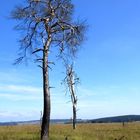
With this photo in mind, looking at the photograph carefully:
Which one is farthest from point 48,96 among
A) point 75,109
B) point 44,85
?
point 75,109

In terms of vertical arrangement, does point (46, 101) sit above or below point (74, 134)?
above

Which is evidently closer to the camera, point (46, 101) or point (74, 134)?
point (46, 101)

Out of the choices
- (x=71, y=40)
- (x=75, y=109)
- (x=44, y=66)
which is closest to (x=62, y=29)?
(x=71, y=40)

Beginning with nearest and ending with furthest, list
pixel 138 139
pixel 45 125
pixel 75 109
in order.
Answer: pixel 45 125 < pixel 138 139 < pixel 75 109

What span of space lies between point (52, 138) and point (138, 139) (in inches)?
235

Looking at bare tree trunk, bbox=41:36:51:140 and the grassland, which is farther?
the grassland

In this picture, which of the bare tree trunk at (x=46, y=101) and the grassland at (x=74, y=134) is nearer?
the bare tree trunk at (x=46, y=101)

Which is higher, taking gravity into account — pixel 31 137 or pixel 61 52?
pixel 61 52

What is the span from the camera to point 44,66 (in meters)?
28.1

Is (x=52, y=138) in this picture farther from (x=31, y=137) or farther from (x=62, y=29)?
(x=62, y=29)

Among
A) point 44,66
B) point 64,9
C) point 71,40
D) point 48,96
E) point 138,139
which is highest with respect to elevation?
point 64,9

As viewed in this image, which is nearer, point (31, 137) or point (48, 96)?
point (48, 96)

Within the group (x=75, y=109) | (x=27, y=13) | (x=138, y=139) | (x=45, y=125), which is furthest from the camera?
(x=75, y=109)

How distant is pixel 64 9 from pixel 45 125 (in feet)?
24.9
